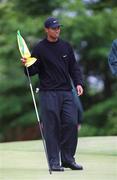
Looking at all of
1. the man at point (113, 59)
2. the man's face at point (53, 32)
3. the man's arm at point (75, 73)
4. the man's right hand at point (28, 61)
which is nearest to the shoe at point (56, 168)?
the man's arm at point (75, 73)

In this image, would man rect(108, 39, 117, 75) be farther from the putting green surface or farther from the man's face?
the putting green surface

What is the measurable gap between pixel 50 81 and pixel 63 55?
0.34 m

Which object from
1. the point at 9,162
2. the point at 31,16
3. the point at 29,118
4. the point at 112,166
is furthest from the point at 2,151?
the point at 31,16

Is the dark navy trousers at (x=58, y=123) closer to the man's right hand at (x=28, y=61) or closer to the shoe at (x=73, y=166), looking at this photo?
the shoe at (x=73, y=166)

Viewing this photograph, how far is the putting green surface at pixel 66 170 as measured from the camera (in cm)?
1055

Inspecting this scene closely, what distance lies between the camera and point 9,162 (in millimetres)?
12477

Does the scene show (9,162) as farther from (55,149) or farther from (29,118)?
(29,118)

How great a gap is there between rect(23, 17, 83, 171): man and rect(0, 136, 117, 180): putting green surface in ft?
0.81

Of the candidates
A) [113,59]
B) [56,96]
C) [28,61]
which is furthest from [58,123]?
[113,59]

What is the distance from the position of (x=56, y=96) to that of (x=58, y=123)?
1.03 ft

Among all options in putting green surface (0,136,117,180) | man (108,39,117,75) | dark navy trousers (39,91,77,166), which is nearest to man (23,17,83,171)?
dark navy trousers (39,91,77,166)

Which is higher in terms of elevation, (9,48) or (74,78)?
(74,78)

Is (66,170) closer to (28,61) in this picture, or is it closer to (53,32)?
(28,61)

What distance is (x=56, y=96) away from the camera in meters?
11.3
